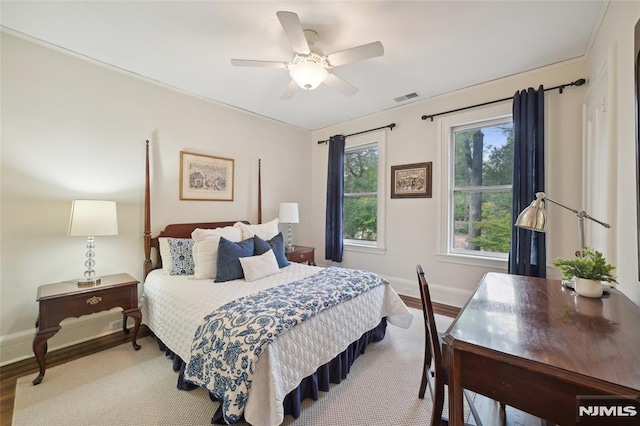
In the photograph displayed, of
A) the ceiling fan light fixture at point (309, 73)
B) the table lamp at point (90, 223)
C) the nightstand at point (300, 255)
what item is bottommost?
the nightstand at point (300, 255)

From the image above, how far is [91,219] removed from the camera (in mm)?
2285

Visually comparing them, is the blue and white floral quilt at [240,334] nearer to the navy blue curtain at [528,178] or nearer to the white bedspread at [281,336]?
the white bedspread at [281,336]

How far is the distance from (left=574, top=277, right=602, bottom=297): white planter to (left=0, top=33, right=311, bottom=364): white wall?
363cm

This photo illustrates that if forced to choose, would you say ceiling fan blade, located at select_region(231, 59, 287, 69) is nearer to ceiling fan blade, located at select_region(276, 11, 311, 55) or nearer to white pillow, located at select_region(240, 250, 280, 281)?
ceiling fan blade, located at select_region(276, 11, 311, 55)

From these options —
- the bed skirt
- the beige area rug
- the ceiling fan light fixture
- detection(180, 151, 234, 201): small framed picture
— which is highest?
the ceiling fan light fixture

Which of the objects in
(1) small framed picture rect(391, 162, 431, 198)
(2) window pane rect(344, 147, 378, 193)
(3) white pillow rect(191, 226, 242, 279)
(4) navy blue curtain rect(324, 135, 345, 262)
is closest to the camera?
(3) white pillow rect(191, 226, 242, 279)

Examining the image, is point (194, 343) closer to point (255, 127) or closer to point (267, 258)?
point (267, 258)

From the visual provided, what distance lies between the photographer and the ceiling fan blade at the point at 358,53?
1.90 meters

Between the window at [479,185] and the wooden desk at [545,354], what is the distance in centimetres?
208

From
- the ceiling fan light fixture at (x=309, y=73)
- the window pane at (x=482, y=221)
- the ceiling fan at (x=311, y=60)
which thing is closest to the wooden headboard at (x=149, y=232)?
the ceiling fan at (x=311, y=60)

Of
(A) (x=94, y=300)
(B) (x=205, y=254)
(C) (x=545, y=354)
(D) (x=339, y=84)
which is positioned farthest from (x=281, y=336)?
(D) (x=339, y=84)

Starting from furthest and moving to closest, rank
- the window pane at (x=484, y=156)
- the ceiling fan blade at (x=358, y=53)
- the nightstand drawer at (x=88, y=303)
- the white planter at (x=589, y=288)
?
the window pane at (x=484, y=156)
the nightstand drawer at (x=88, y=303)
the ceiling fan blade at (x=358, y=53)
the white planter at (x=589, y=288)

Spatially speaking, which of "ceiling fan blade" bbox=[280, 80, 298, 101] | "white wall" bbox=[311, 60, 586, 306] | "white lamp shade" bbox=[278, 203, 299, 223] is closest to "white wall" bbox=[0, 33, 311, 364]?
"white lamp shade" bbox=[278, 203, 299, 223]

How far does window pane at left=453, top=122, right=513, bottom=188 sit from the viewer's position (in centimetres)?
314
